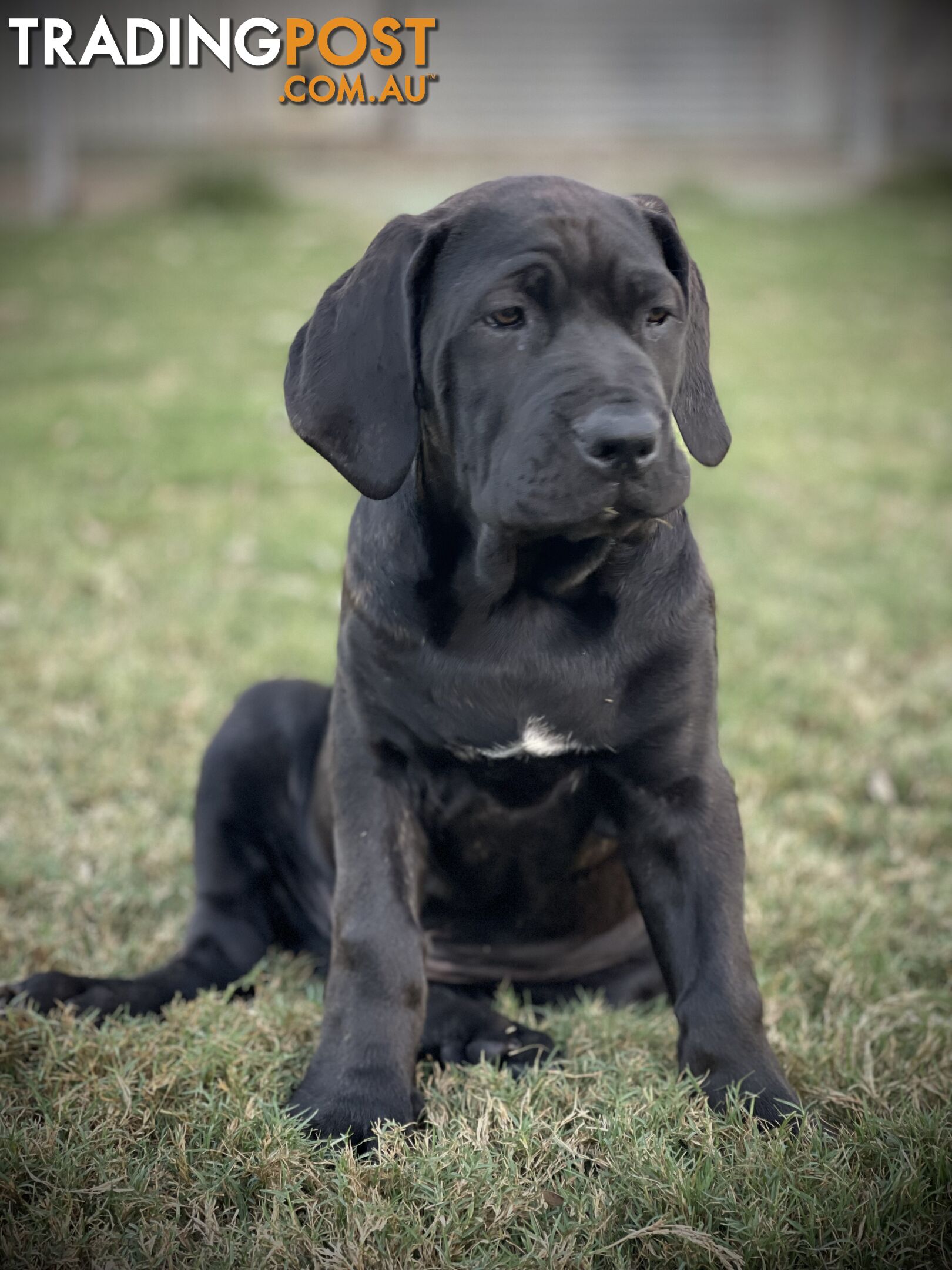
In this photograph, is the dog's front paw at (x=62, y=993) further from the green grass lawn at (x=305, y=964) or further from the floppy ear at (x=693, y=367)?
the floppy ear at (x=693, y=367)

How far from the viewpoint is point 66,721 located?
4.29 m

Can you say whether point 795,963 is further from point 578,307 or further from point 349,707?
point 578,307

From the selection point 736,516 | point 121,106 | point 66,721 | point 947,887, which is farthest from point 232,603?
point 121,106

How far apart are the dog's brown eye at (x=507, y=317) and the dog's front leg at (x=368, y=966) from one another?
0.78 meters

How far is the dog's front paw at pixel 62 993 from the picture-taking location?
266 cm

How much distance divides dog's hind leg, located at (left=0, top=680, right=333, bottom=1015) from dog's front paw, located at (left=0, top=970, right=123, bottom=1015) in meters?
0.20

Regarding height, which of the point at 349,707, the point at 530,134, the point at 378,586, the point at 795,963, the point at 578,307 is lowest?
the point at 795,963

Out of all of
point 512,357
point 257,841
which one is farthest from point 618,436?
point 257,841

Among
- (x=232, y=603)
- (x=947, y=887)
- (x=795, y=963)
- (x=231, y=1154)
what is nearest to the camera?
(x=231, y=1154)

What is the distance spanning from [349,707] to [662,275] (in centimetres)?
99

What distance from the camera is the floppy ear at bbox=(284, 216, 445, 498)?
7.67 ft

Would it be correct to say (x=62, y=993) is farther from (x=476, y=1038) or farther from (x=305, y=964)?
(x=476, y=1038)

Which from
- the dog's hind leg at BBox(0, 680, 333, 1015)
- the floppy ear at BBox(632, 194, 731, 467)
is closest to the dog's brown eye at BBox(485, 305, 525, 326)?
the floppy ear at BBox(632, 194, 731, 467)

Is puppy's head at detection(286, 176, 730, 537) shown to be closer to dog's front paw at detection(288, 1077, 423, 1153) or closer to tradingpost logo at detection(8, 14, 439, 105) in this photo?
dog's front paw at detection(288, 1077, 423, 1153)
